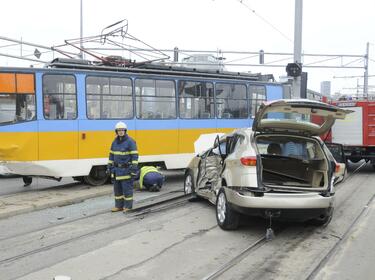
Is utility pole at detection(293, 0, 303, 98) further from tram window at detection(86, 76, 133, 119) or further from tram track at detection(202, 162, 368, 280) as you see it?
tram track at detection(202, 162, 368, 280)

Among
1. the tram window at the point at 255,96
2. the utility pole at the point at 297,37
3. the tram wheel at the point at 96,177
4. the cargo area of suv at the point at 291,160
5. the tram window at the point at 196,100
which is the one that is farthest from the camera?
the utility pole at the point at 297,37

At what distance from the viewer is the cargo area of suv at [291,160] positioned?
28.1ft

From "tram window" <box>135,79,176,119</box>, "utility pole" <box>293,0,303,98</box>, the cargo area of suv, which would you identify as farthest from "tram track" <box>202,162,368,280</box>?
"utility pole" <box>293,0,303,98</box>

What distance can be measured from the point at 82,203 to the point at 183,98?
5.23 m

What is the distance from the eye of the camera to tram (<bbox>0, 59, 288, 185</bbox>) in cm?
1220

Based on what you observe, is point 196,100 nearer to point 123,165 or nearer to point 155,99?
point 155,99

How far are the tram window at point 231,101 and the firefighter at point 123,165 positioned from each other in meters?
6.48

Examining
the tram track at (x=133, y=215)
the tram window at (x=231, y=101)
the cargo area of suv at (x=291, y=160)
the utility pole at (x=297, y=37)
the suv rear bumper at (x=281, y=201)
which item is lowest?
the tram track at (x=133, y=215)

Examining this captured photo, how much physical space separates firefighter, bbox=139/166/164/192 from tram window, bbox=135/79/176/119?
1.95m

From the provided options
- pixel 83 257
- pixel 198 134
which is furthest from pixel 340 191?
pixel 83 257

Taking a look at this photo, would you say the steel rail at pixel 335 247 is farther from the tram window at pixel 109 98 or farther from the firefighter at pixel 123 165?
the tram window at pixel 109 98

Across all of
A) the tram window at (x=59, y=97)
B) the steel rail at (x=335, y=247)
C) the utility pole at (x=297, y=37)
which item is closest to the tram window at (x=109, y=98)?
the tram window at (x=59, y=97)

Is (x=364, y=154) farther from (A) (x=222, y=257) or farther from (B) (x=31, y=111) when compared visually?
(A) (x=222, y=257)

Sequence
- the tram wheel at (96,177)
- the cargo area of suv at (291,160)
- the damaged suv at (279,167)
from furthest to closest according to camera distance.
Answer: the tram wheel at (96,177) < the cargo area of suv at (291,160) < the damaged suv at (279,167)
